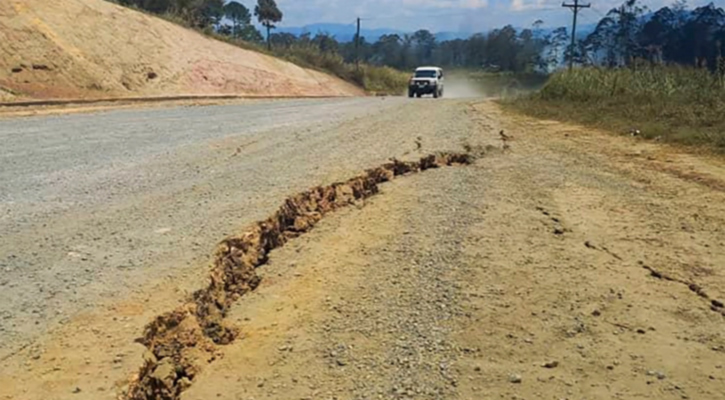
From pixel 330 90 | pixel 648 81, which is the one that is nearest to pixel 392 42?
pixel 330 90

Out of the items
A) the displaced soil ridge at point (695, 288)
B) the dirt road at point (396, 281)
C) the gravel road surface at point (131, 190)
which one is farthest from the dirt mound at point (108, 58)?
the displaced soil ridge at point (695, 288)

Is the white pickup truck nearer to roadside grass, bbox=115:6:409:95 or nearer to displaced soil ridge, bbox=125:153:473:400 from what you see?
roadside grass, bbox=115:6:409:95

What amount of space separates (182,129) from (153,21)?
21.5m

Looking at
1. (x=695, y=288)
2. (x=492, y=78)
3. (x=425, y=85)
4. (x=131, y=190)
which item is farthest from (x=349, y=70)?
(x=695, y=288)

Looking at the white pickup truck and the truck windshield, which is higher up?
the truck windshield

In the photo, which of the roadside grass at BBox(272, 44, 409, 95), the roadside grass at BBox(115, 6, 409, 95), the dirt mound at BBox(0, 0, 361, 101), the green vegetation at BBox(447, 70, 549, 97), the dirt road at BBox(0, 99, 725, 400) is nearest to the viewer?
the dirt road at BBox(0, 99, 725, 400)

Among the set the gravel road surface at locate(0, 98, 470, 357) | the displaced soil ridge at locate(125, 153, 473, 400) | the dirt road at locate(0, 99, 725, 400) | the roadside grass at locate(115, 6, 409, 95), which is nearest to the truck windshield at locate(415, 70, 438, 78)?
the roadside grass at locate(115, 6, 409, 95)

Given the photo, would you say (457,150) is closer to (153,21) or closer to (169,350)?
(169,350)

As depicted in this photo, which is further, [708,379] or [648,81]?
[648,81]

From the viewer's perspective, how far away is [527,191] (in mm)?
6523

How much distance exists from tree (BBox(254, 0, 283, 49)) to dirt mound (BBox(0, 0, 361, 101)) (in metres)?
19.3

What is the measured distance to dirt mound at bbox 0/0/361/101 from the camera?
2178cm

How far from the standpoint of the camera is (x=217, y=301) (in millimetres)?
3779

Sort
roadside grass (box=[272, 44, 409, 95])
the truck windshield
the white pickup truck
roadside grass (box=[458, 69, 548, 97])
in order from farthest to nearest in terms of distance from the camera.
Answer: roadside grass (box=[458, 69, 548, 97]) < roadside grass (box=[272, 44, 409, 95]) < the truck windshield < the white pickup truck
